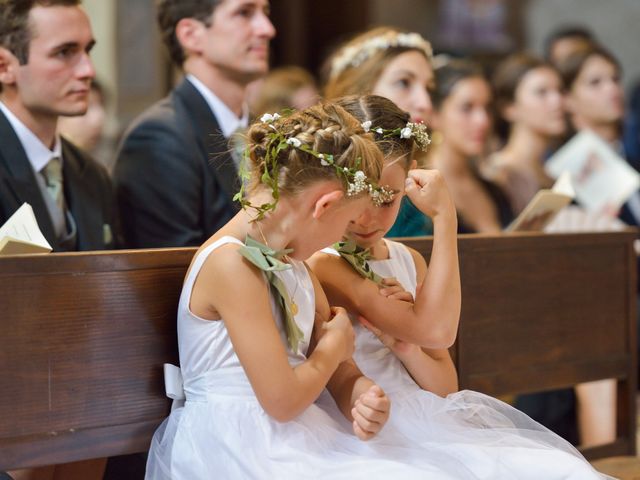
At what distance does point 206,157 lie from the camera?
3.22 metres

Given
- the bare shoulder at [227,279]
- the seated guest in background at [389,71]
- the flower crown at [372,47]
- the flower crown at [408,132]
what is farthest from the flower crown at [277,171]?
the flower crown at [372,47]

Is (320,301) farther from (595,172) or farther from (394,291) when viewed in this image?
(595,172)

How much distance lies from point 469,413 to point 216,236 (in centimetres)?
71

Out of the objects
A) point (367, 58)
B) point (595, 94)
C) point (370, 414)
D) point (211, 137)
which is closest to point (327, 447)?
point (370, 414)

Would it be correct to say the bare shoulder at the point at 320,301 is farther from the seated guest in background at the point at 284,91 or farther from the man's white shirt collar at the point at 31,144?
the seated guest in background at the point at 284,91

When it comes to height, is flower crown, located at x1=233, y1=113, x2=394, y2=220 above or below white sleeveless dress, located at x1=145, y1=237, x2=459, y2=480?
above

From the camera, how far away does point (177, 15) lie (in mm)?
3482

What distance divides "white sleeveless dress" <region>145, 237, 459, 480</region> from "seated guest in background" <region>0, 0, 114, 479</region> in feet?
2.71

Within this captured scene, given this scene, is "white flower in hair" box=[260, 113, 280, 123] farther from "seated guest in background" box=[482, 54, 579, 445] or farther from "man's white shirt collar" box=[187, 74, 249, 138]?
"seated guest in background" box=[482, 54, 579, 445]

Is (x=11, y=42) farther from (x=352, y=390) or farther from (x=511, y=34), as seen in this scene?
(x=511, y=34)

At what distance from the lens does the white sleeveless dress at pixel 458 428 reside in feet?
6.80

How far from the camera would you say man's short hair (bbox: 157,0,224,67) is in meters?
3.42

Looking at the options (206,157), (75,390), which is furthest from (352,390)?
(206,157)

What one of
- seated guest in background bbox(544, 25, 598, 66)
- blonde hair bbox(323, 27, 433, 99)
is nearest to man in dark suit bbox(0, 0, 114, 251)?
blonde hair bbox(323, 27, 433, 99)
